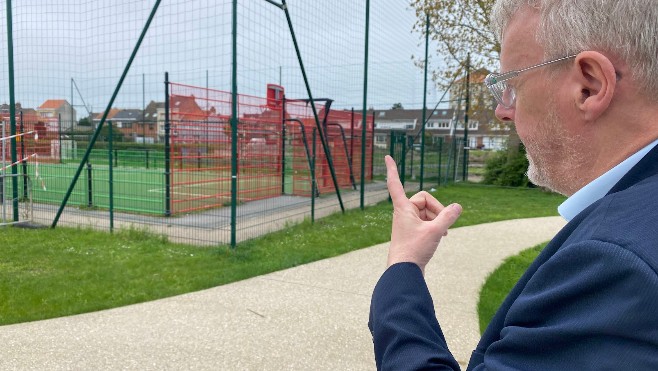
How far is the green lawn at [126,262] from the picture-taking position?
4223mm

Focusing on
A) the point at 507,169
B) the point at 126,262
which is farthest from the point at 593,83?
the point at 507,169

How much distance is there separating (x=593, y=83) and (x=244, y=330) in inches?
130


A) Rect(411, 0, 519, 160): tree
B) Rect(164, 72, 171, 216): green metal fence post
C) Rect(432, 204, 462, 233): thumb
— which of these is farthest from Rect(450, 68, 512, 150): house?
Rect(432, 204, 462, 233): thumb

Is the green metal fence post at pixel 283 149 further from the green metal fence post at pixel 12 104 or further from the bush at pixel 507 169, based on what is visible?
the bush at pixel 507 169

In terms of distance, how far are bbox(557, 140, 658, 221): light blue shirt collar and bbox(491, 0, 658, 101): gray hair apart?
0.34 ft

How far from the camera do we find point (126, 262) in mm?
5402

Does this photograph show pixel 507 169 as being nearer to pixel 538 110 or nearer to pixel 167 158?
pixel 167 158

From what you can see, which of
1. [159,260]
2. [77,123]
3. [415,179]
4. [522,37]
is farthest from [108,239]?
[77,123]

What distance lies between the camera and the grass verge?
4.23 meters

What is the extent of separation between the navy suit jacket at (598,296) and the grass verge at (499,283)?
10.3 ft

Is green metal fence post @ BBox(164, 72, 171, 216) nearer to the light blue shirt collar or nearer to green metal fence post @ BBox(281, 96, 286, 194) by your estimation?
green metal fence post @ BBox(281, 96, 286, 194)

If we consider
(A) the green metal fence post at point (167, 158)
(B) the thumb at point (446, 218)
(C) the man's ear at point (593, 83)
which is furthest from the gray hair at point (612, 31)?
(A) the green metal fence post at point (167, 158)

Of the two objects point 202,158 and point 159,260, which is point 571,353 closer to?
point 159,260

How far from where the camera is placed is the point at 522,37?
3.24ft
